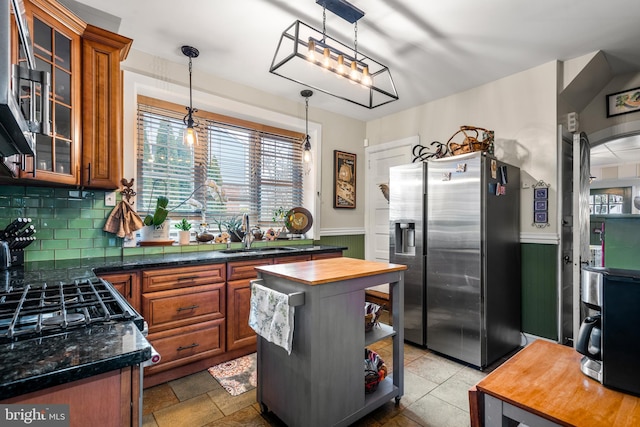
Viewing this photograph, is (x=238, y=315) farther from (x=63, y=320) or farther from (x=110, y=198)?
(x=63, y=320)

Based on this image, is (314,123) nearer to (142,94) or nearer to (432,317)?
(142,94)

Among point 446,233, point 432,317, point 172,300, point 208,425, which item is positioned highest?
point 446,233

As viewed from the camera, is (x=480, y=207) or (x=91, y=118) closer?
(x=91, y=118)

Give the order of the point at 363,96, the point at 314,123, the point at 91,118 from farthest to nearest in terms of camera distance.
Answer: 1. the point at 314,123
2. the point at 363,96
3. the point at 91,118

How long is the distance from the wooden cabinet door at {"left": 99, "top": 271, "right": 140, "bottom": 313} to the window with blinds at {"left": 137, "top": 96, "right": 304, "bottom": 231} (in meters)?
0.95

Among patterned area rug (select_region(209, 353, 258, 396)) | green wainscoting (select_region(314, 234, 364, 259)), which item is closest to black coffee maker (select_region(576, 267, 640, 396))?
patterned area rug (select_region(209, 353, 258, 396))

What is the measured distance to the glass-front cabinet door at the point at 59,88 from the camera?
71.3 inches

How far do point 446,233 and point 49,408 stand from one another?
2800 mm

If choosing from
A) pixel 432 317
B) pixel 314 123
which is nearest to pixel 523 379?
pixel 432 317

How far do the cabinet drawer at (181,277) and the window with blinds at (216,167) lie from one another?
0.90 metres

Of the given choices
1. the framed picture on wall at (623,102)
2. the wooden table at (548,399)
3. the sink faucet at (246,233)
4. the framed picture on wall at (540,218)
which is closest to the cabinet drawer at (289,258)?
the sink faucet at (246,233)

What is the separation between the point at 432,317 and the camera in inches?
116

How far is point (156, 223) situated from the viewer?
278 centimetres

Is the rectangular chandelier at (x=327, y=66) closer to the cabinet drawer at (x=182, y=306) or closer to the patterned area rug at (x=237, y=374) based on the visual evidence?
the cabinet drawer at (x=182, y=306)
